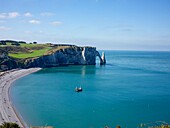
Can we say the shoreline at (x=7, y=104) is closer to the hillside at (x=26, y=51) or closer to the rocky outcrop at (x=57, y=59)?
the rocky outcrop at (x=57, y=59)

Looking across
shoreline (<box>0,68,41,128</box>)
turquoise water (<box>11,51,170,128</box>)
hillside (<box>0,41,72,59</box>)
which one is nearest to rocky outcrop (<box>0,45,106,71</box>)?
hillside (<box>0,41,72,59</box>)

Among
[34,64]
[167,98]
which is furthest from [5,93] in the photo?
[34,64]

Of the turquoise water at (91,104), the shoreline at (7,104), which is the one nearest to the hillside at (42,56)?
the shoreline at (7,104)

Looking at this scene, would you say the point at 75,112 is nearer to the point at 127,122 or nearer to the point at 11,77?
the point at 127,122

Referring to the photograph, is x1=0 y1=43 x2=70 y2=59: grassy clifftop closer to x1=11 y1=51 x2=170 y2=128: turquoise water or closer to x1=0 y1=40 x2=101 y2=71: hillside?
x1=0 y1=40 x2=101 y2=71: hillside

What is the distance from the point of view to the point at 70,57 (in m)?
151

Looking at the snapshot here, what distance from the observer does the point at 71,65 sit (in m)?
149

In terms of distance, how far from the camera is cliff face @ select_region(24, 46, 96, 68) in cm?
13816

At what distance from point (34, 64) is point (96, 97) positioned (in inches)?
2771

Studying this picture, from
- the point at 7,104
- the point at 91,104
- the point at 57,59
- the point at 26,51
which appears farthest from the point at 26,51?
the point at 91,104

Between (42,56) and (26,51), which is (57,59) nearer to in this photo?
(42,56)

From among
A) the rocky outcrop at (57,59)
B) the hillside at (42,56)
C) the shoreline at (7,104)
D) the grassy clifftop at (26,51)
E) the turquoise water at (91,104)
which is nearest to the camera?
the shoreline at (7,104)

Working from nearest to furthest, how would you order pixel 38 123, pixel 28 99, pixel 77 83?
pixel 38 123 < pixel 28 99 < pixel 77 83

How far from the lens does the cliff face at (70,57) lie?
138 meters
